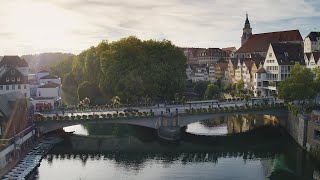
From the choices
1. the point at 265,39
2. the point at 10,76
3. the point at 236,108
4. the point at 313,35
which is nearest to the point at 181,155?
the point at 236,108

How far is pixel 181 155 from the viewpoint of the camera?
2530 inches

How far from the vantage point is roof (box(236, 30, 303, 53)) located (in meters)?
148

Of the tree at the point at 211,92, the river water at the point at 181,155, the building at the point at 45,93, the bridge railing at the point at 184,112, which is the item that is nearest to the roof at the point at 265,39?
the tree at the point at 211,92

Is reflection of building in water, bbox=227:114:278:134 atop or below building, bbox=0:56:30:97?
below

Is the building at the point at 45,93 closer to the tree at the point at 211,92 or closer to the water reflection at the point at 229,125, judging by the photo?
the water reflection at the point at 229,125

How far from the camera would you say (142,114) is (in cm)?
7231

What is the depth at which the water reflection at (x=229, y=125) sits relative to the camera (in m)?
80.9

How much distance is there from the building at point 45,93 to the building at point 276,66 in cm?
5111

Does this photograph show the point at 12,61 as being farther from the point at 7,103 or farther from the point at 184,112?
the point at 184,112

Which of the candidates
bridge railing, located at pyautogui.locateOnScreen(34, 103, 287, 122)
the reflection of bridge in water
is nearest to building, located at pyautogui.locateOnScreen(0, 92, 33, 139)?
bridge railing, located at pyautogui.locateOnScreen(34, 103, 287, 122)

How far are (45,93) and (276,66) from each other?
186 ft

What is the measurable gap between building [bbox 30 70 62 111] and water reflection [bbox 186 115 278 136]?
30.4m

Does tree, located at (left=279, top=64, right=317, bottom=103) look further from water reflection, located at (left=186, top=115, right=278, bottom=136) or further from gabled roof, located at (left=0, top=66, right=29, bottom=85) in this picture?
gabled roof, located at (left=0, top=66, right=29, bottom=85)

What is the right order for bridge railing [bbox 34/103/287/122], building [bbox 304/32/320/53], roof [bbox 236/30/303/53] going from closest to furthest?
bridge railing [bbox 34/103/287/122], building [bbox 304/32/320/53], roof [bbox 236/30/303/53]
